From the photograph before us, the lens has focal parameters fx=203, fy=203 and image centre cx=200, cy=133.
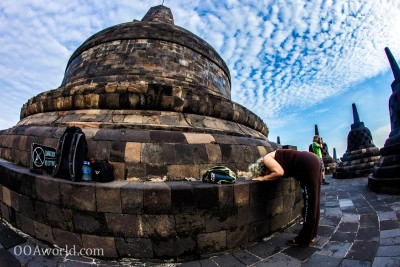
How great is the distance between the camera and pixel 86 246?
272cm

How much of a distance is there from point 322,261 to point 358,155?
34.8 ft

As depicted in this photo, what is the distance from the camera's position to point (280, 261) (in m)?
2.60

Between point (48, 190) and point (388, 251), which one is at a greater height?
point (48, 190)

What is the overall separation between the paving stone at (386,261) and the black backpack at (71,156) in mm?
3853

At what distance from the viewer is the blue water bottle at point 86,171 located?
9.73ft

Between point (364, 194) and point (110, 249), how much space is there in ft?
20.9

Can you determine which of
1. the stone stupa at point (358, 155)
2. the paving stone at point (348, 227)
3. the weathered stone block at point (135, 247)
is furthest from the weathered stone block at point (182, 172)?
the stone stupa at point (358, 155)

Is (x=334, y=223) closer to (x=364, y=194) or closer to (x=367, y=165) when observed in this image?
(x=364, y=194)

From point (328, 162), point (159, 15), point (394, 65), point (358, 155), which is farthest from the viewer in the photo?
point (328, 162)

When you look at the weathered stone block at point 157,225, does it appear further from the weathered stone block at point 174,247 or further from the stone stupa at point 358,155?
the stone stupa at point 358,155

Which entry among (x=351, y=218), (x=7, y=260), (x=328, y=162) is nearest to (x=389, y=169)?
(x=351, y=218)

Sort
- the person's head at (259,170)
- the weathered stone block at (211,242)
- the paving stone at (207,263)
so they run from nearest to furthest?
the paving stone at (207,263)
the weathered stone block at (211,242)
the person's head at (259,170)

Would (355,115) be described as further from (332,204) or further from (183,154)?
(183,154)

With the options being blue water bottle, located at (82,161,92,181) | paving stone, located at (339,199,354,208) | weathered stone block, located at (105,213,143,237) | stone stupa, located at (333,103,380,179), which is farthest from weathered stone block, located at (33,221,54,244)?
stone stupa, located at (333,103,380,179)
